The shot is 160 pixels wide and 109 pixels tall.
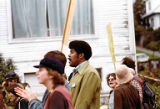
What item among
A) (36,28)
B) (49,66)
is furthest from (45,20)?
(49,66)

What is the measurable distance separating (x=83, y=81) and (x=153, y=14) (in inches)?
1901

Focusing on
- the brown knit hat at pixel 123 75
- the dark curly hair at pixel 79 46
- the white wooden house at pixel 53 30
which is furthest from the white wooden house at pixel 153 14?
the dark curly hair at pixel 79 46

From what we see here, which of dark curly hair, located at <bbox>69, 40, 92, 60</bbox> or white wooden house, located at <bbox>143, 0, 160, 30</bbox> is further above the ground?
white wooden house, located at <bbox>143, 0, 160, 30</bbox>

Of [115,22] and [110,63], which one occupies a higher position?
[115,22]

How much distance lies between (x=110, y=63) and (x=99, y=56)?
0.44m

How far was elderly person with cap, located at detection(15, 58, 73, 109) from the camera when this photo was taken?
321cm

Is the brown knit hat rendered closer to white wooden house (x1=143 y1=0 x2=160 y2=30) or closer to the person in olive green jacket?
the person in olive green jacket

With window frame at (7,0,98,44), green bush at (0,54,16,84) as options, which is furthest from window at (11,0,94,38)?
green bush at (0,54,16,84)

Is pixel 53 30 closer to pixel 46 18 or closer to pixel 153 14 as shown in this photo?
pixel 46 18

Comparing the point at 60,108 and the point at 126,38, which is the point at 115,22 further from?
the point at 60,108

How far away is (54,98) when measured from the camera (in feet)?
10.5

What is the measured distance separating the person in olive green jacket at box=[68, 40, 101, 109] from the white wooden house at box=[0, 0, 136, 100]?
666cm

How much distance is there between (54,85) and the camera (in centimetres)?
334

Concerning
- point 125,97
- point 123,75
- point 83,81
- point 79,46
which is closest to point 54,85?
point 83,81
